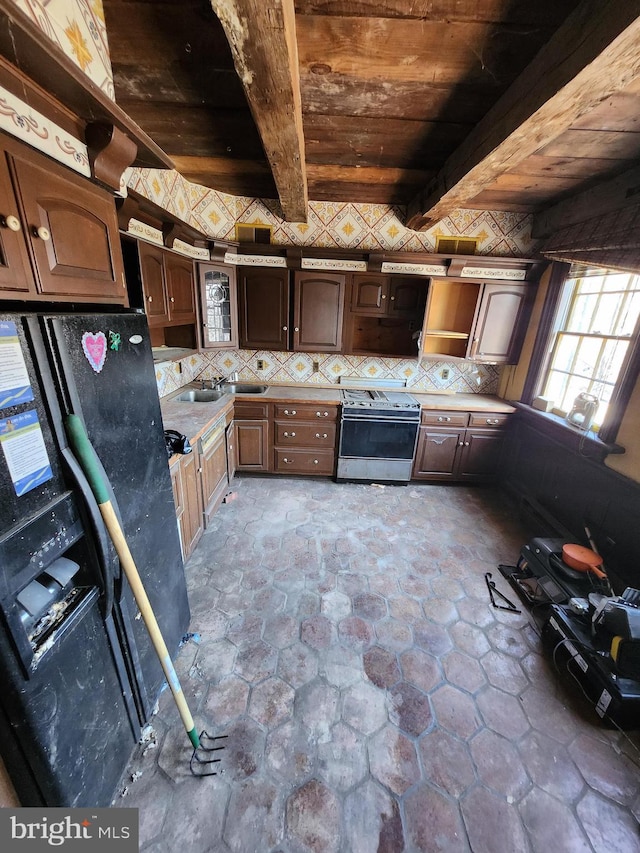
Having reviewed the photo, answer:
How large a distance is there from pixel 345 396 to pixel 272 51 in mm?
2475

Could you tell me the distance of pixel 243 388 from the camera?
353cm

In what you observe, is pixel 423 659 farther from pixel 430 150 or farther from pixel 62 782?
pixel 430 150

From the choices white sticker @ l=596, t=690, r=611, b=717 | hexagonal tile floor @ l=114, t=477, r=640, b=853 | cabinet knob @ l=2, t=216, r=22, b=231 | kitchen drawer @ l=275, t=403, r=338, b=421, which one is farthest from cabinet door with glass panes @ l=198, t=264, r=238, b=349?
white sticker @ l=596, t=690, r=611, b=717

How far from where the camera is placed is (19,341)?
794mm

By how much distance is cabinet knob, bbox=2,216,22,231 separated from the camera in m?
0.84

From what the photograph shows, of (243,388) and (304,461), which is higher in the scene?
(243,388)

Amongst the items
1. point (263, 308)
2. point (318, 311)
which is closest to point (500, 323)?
point (318, 311)

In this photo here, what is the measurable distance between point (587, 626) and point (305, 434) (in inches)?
96.0

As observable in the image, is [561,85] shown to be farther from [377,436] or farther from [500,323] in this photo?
[377,436]

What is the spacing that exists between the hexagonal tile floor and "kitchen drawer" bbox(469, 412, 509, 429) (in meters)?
1.40

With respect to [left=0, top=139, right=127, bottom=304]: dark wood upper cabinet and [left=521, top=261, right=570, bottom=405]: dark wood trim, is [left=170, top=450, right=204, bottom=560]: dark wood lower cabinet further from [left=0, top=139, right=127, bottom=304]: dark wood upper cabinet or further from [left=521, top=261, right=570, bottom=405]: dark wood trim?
[left=521, top=261, right=570, bottom=405]: dark wood trim

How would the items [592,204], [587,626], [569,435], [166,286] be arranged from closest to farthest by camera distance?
1. [587,626]
2. [166,286]
3. [592,204]
4. [569,435]

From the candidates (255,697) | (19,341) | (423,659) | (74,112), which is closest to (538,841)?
(423,659)

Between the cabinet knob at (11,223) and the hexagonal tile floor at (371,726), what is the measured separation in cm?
190
